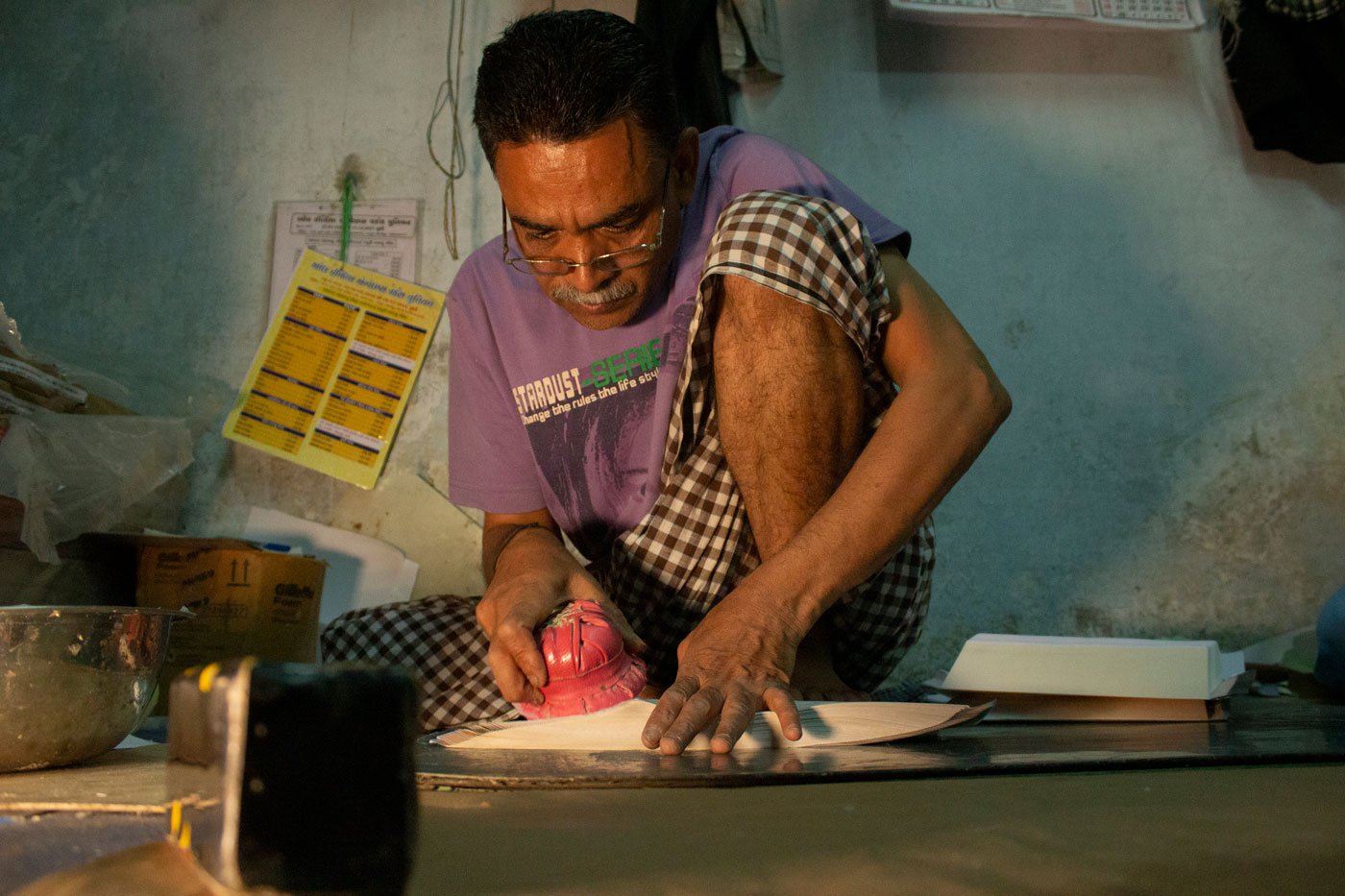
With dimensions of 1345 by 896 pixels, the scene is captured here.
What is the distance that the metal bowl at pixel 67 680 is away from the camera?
88cm

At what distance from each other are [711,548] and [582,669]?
381 millimetres

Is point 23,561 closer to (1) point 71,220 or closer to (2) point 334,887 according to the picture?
(1) point 71,220

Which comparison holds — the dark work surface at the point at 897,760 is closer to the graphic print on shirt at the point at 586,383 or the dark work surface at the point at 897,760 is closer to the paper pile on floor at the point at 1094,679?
the paper pile on floor at the point at 1094,679

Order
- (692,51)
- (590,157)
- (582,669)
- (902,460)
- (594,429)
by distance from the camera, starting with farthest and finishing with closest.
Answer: (692,51) → (594,429) → (590,157) → (902,460) → (582,669)

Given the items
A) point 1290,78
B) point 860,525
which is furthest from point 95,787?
Result: point 1290,78

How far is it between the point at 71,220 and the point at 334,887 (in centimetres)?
253

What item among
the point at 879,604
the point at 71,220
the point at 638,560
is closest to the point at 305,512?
the point at 71,220

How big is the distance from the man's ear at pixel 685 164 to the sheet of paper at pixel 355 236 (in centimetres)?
113

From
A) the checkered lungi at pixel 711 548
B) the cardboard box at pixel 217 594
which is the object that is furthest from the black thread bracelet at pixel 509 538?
the cardboard box at pixel 217 594

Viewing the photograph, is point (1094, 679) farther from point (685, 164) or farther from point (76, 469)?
point (76, 469)

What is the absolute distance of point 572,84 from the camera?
4.42ft

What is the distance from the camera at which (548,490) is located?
1.66 meters

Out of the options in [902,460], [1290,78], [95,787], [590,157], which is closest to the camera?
[95,787]

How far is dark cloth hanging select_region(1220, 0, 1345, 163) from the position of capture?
2.32m
